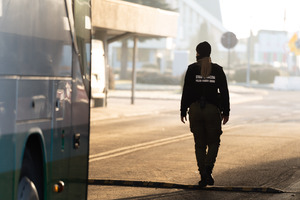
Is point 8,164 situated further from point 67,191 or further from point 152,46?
point 152,46

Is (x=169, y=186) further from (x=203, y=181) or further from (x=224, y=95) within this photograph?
(x=224, y=95)

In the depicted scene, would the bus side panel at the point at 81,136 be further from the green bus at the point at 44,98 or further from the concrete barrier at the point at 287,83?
the concrete barrier at the point at 287,83

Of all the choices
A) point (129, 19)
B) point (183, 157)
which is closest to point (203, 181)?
point (183, 157)

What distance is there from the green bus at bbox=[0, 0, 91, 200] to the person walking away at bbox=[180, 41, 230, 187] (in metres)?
2.86

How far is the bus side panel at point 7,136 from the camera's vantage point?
18.2 feet

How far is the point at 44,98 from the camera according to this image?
663cm

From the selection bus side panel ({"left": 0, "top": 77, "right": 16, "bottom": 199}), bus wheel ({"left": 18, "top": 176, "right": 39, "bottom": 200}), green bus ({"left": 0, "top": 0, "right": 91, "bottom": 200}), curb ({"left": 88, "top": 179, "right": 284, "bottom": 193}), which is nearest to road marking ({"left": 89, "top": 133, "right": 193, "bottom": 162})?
curb ({"left": 88, "top": 179, "right": 284, "bottom": 193})

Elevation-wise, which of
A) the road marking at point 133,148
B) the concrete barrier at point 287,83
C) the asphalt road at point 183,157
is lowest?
the road marking at point 133,148

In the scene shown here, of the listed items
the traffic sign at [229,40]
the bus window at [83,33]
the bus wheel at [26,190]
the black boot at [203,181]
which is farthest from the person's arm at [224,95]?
the traffic sign at [229,40]

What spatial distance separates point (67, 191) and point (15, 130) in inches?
72.1

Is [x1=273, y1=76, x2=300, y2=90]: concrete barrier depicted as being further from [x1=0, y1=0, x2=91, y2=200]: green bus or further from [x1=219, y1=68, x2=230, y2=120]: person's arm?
[x1=0, y1=0, x2=91, y2=200]: green bus

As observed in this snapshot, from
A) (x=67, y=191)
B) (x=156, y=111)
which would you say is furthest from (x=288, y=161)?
(x=156, y=111)

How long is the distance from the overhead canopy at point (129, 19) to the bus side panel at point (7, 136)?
2265cm

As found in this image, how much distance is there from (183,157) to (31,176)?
8834 mm
